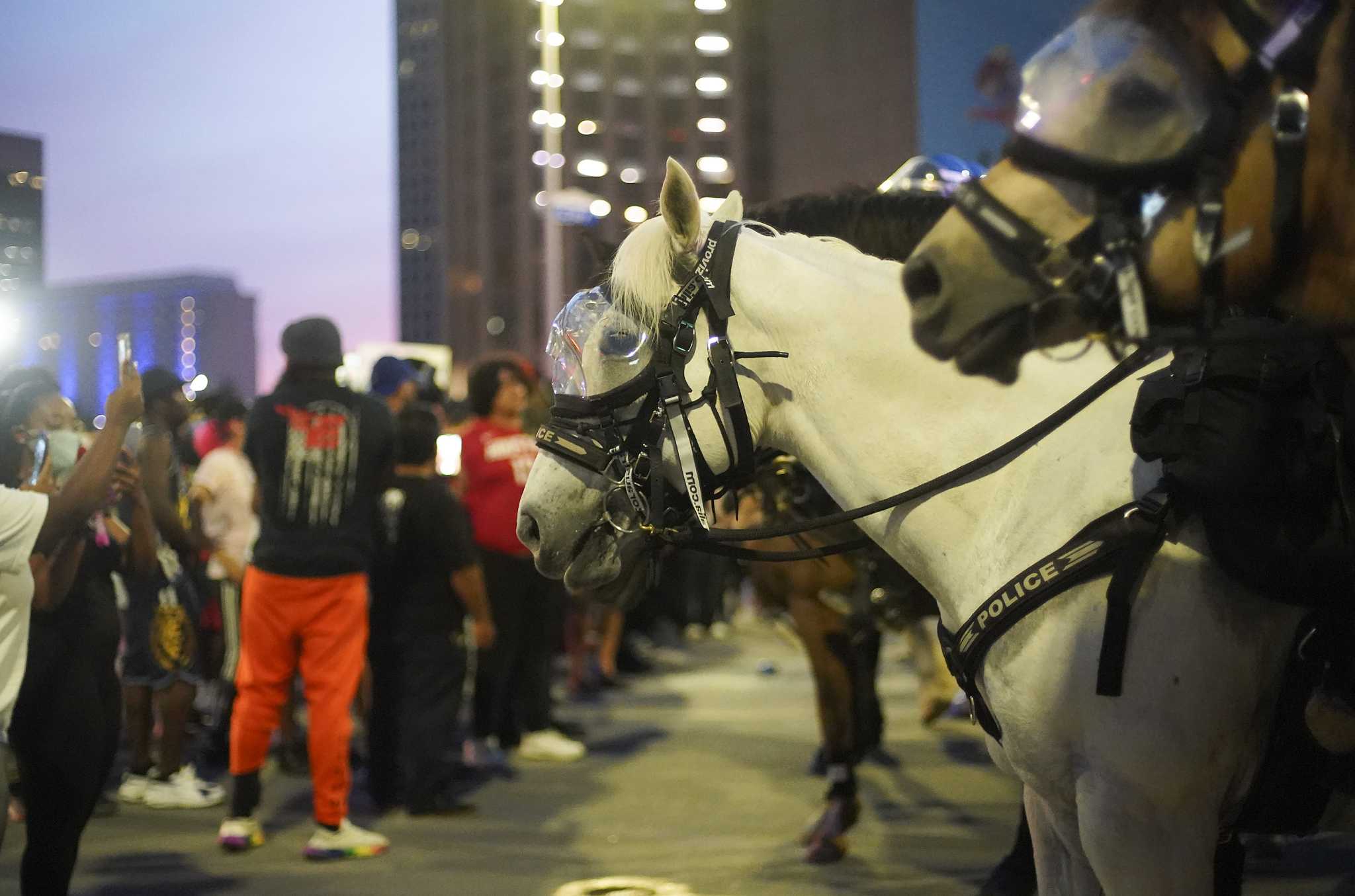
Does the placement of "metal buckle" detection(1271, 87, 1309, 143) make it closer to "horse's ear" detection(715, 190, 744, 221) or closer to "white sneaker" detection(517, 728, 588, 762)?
"horse's ear" detection(715, 190, 744, 221)

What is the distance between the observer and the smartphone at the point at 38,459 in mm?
3852

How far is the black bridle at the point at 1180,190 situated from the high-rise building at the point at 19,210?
3997 mm

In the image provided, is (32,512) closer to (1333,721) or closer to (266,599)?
(266,599)

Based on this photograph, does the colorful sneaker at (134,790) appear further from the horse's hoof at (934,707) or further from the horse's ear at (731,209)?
the horse's ear at (731,209)

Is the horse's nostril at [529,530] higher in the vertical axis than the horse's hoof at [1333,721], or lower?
higher

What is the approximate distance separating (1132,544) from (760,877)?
10.5 ft

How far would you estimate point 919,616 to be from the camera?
5551 millimetres

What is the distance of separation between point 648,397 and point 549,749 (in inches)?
211

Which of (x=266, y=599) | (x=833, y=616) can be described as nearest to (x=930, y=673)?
(x=833, y=616)

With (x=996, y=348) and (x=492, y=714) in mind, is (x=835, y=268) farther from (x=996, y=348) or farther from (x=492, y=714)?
(x=492, y=714)

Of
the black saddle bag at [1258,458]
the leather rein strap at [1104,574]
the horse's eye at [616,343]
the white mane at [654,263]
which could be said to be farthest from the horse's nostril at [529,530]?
the black saddle bag at [1258,458]

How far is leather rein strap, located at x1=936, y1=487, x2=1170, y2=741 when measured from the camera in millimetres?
2076

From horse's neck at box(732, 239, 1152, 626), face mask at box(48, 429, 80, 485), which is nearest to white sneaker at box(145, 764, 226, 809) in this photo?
face mask at box(48, 429, 80, 485)

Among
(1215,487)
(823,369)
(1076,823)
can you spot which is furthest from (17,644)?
(1215,487)
